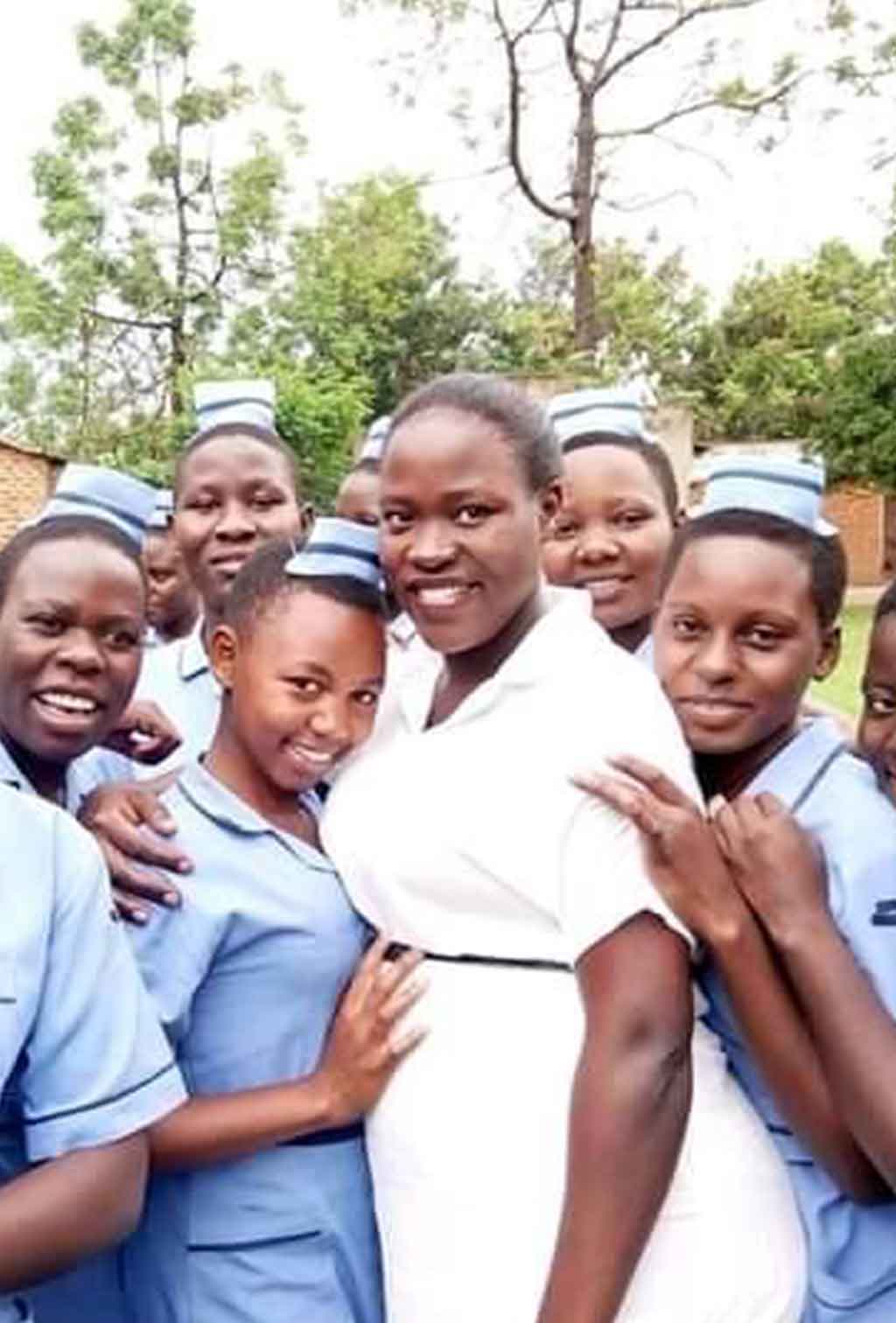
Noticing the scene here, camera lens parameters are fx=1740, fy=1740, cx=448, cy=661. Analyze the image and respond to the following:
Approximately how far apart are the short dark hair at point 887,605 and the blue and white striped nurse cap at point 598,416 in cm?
98

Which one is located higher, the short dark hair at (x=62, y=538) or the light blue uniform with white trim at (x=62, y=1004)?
the short dark hair at (x=62, y=538)

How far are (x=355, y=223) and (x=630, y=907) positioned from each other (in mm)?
25074

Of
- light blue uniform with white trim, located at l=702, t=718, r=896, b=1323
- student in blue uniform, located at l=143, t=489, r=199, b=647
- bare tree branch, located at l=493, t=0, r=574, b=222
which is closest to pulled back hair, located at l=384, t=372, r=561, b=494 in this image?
light blue uniform with white trim, located at l=702, t=718, r=896, b=1323

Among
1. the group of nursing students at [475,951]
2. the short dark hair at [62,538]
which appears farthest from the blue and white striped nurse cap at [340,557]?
the short dark hair at [62,538]

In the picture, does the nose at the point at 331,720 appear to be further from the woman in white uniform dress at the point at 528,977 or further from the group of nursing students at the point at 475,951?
the woman in white uniform dress at the point at 528,977

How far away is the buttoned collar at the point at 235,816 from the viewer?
2229 mm

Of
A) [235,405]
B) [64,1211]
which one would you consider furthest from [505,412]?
[235,405]

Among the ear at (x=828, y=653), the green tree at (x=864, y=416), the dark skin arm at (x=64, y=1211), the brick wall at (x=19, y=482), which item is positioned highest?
the green tree at (x=864, y=416)

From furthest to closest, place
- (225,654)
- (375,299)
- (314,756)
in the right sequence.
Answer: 1. (375,299)
2. (225,654)
3. (314,756)

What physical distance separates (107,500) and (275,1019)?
96 centimetres

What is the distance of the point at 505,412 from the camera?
2.08 meters

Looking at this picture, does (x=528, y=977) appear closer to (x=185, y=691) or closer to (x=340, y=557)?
(x=340, y=557)

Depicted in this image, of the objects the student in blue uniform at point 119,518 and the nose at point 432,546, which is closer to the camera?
the nose at point 432,546

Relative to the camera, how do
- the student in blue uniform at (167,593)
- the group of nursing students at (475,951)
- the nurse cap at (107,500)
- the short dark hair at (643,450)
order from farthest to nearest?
the student in blue uniform at (167,593)
the short dark hair at (643,450)
the nurse cap at (107,500)
the group of nursing students at (475,951)
